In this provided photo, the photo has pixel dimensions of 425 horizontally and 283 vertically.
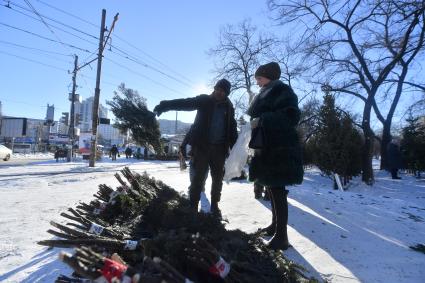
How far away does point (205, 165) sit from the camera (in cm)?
415

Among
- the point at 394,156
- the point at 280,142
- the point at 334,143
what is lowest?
the point at 280,142

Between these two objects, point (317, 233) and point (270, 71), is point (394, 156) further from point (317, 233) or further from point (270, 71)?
point (270, 71)

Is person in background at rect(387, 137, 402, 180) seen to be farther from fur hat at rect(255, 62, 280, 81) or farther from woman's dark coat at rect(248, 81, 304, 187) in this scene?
woman's dark coat at rect(248, 81, 304, 187)

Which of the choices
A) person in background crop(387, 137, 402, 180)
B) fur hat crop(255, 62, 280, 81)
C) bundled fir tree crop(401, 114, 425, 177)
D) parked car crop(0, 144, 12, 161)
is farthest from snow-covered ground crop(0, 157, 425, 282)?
parked car crop(0, 144, 12, 161)

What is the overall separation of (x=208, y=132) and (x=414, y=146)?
16160 millimetres

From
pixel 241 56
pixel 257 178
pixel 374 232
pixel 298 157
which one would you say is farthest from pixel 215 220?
A: pixel 241 56

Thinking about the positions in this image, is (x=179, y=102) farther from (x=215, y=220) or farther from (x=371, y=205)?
(x=371, y=205)

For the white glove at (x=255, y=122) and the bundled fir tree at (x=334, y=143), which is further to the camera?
the bundled fir tree at (x=334, y=143)

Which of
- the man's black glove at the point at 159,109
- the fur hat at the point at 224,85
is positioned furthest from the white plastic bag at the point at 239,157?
the man's black glove at the point at 159,109

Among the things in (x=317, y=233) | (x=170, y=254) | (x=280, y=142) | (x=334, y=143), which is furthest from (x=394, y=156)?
(x=170, y=254)

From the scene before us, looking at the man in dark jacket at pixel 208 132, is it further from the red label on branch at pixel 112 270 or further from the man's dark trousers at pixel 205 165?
the red label on branch at pixel 112 270

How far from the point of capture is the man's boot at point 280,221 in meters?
2.99

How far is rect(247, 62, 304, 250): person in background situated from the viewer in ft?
9.75

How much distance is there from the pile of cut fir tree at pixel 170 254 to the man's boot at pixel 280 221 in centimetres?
37
